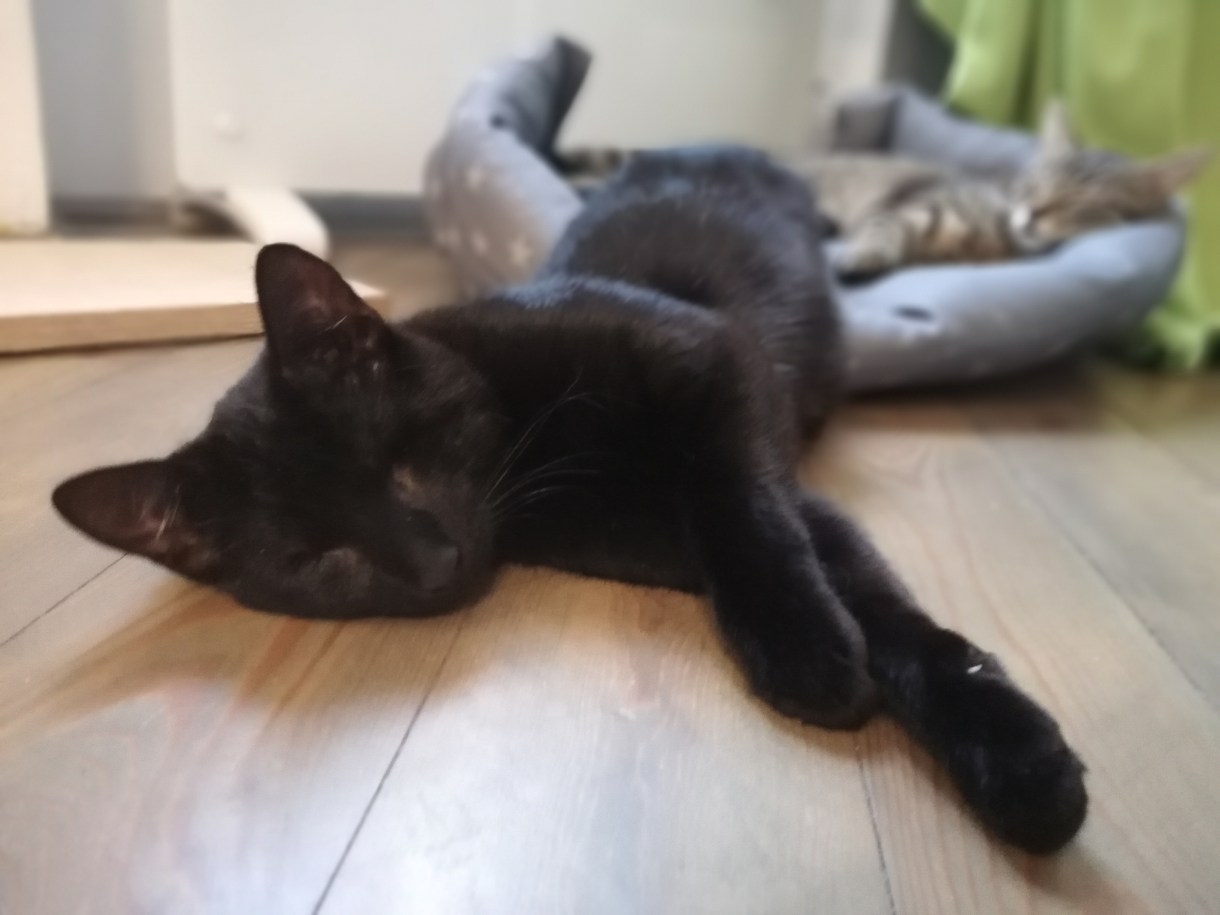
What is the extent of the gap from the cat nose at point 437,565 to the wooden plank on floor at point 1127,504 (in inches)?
25.2

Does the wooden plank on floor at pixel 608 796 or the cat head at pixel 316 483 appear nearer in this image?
the wooden plank on floor at pixel 608 796

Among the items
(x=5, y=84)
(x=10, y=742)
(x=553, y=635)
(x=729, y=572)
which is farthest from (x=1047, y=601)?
(x=5, y=84)

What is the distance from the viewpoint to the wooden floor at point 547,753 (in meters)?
0.61

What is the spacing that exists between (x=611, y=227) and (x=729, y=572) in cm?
56

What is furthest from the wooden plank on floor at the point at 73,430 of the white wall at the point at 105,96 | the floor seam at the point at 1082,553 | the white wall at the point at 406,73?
the white wall at the point at 105,96

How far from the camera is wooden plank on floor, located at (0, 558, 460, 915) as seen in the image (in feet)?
2.00

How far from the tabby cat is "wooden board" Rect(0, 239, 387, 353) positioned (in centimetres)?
76

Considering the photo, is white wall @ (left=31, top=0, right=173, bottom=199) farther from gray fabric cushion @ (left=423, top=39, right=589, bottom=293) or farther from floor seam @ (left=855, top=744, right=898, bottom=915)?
floor seam @ (left=855, top=744, right=898, bottom=915)

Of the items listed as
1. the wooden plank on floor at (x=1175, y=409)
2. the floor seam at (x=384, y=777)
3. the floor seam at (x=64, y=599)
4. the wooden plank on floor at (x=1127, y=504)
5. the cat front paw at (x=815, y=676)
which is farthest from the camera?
the wooden plank on floor at (x=1175, y=409)

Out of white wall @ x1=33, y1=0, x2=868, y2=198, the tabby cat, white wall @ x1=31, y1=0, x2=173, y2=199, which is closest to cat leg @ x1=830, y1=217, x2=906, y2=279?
the tabby cat

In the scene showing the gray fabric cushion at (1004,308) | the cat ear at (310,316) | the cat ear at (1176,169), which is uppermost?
the cat ear at (1176,169)

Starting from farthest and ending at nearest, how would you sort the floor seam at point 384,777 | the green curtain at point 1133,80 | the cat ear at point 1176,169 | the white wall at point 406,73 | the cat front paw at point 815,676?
the white wall at point 406,73, the green curtain at point 1133,80, the cat ear at point 1176,169, the cat front paw at point 815,676, the floor seam at point 384,777

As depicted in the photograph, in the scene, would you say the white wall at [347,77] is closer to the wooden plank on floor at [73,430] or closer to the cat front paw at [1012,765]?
the wooden plank on floor at [73,430]

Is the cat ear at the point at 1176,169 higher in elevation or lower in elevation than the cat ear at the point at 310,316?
higher
